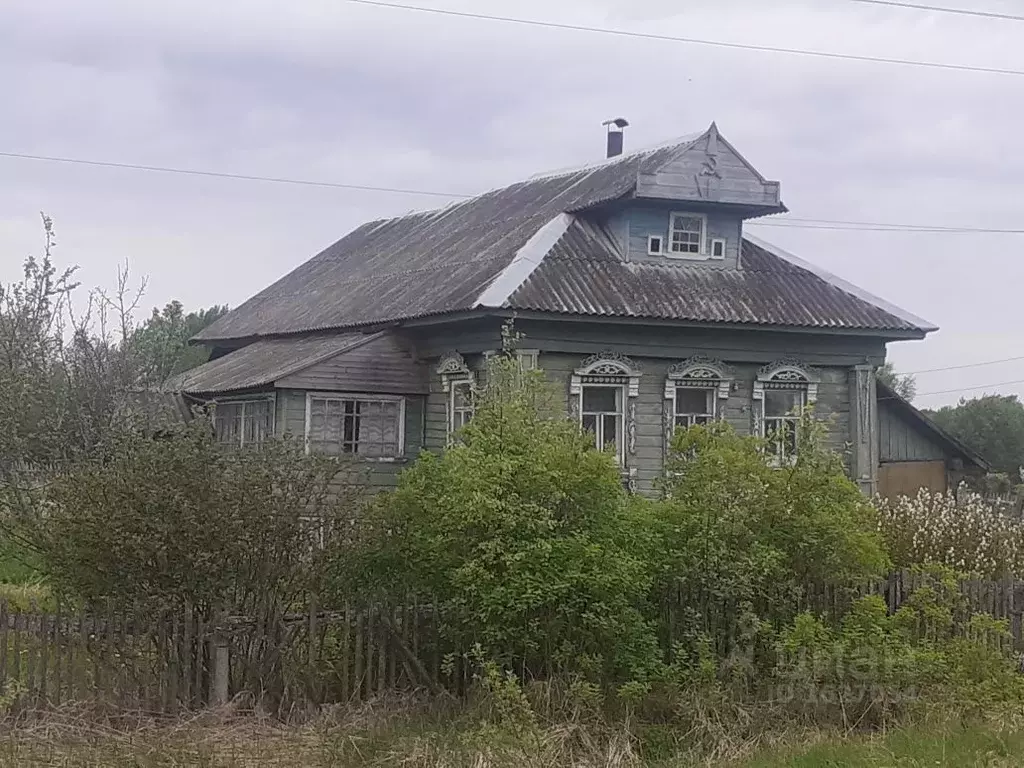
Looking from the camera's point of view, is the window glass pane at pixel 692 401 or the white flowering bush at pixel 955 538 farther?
the window glass pane at pixel 692 401

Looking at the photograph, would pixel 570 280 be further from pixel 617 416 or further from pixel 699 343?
pixel 699 343

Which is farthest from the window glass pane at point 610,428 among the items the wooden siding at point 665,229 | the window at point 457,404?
the wooden siding at point 665,229

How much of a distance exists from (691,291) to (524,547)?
35.0ft

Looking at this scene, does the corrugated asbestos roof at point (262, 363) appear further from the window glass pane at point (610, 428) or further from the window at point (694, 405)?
the window at point (694, 405)

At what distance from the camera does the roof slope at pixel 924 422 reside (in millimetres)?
23375

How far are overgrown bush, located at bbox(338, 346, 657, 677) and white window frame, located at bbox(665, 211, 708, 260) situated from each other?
10.4 meters

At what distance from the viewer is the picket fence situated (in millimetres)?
9406

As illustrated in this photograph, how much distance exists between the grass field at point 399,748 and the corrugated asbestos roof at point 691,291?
9008mm

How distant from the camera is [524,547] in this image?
370 inches

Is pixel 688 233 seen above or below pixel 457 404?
above

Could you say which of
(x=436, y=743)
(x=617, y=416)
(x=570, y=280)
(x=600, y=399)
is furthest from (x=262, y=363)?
(x=436, y=743)

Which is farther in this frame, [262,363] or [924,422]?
[924,422]

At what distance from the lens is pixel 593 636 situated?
9.54 meters

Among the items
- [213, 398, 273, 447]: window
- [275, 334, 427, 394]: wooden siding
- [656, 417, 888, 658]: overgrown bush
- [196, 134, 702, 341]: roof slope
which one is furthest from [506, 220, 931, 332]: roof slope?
[656, 417, 888, 658]: overgrown bush
